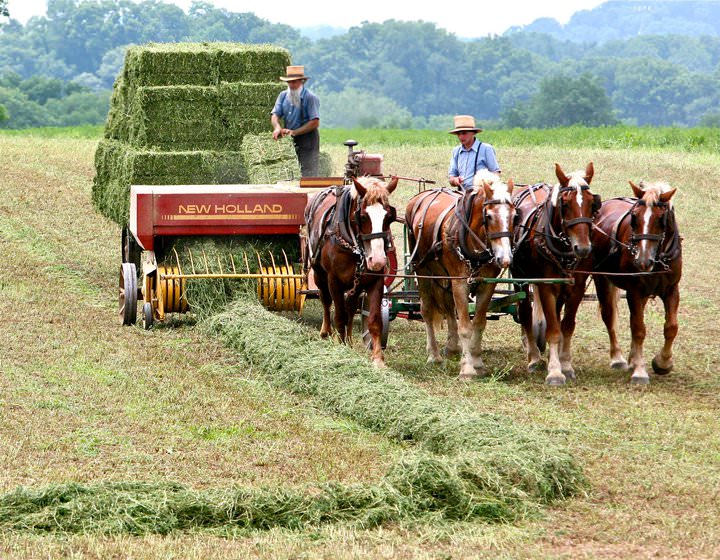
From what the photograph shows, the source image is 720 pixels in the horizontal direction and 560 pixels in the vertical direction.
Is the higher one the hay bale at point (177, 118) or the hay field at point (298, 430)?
the hay bale at point (177, 118)

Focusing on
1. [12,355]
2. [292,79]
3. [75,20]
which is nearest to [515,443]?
[12,355]

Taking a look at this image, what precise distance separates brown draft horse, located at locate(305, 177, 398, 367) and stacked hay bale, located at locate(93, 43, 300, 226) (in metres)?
3.75

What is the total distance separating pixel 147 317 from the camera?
44.2ft

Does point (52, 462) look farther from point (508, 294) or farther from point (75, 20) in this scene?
point (75, 20)

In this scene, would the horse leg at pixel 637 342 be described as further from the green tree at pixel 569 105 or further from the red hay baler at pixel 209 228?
the green tree at pixel 569 105

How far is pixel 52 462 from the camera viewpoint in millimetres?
7977

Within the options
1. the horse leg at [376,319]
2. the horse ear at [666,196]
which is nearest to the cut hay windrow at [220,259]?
the horse leg at [376,319]

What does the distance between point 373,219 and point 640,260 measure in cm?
247

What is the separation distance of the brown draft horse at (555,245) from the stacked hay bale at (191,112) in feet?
17.8

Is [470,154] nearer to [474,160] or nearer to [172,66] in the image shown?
[474,160]

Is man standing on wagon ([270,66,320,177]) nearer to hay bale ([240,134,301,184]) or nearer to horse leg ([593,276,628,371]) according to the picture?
hay bale ([240,134,301,184])

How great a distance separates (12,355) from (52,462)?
3954 millimetres

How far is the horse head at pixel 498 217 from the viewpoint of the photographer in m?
10.7

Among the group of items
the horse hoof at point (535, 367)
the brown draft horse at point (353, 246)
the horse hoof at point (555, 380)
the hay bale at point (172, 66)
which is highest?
the hay bale at point (172, 66)
